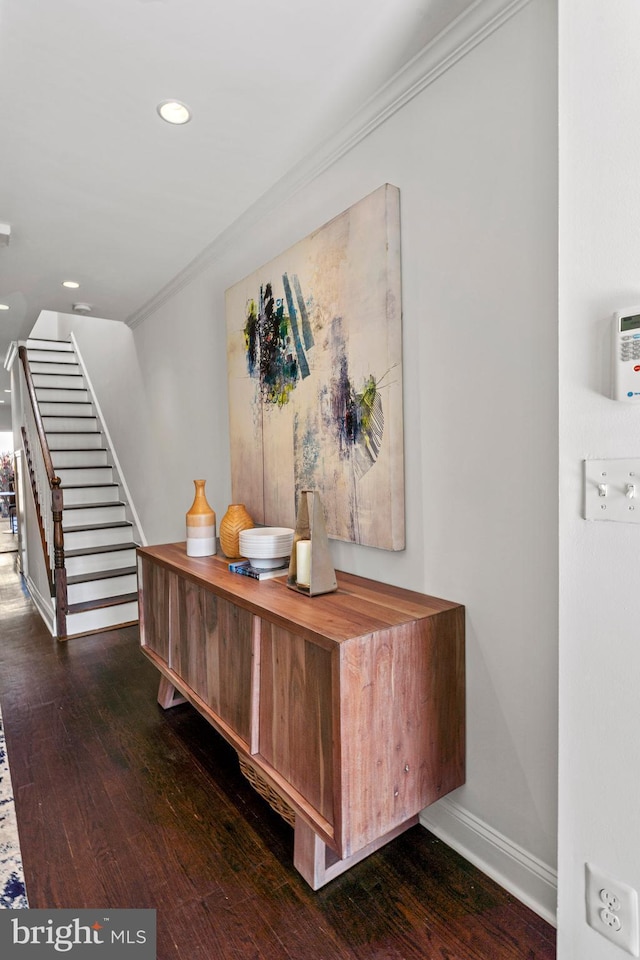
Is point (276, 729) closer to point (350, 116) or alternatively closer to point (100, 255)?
point (350, 116)

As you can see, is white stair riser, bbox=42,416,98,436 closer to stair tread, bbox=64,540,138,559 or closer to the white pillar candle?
stair tread, bbox=64,540,138,559

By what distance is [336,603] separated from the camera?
1562 mm

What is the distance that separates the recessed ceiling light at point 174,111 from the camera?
5.69 ft

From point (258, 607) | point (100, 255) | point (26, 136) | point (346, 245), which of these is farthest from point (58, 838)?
point (100, 255)

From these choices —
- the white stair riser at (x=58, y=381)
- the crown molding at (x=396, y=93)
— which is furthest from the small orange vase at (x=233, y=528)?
the white stair riser at (x=58, y=381)

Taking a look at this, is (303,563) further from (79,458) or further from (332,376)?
(79,458)

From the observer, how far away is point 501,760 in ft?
4.71

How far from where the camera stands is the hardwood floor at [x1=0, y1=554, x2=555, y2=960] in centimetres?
128

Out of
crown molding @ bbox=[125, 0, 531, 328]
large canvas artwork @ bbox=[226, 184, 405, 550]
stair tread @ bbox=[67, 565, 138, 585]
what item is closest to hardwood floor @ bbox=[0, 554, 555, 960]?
large canvas artwork @ bbox=[226, 184, 405, 550]

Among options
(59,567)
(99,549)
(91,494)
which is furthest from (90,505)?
(59,567)

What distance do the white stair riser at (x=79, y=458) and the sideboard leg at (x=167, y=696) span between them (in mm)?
3146

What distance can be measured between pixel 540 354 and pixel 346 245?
854 millimetres

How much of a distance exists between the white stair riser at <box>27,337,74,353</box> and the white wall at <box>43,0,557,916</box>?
19.0 feet

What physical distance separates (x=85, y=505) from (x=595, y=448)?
448cm
